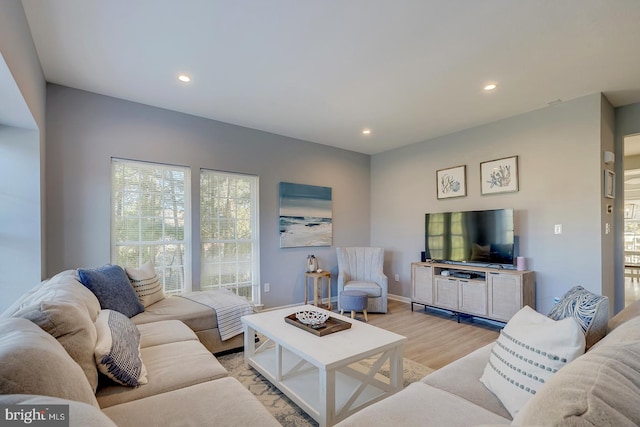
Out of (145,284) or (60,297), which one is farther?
(145,284)

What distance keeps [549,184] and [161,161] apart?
4454 millimetres

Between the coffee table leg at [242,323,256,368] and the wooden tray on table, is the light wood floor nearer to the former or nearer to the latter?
the wooden tray on table

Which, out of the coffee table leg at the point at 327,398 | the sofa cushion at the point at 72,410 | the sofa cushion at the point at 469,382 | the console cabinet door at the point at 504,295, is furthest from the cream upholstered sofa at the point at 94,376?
the console cabinet door at the point at 504,295

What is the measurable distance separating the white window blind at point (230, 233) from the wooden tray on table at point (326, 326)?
5.82 feet

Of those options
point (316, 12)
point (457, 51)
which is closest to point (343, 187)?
point (457, 51)

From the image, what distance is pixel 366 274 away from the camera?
4.64m

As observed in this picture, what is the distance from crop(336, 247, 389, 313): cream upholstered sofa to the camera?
13.9 feet

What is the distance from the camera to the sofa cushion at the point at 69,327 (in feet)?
4.09

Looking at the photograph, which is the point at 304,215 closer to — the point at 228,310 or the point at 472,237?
the point at 228,310

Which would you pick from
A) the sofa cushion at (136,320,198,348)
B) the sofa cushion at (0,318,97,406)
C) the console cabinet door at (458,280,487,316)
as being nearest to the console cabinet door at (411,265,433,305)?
the console cabinet door at (458,280,487,316)

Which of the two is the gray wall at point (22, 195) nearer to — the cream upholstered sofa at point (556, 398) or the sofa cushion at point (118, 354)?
the sofa cushion at point (118, 354)

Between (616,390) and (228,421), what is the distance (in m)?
1.22

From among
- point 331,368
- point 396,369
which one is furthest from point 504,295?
point 331,368

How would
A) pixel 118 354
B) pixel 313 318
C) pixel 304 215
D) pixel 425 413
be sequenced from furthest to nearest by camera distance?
pixel 304 215 < pixel 313 318 < pixel 118 354 < pixel 425 413
